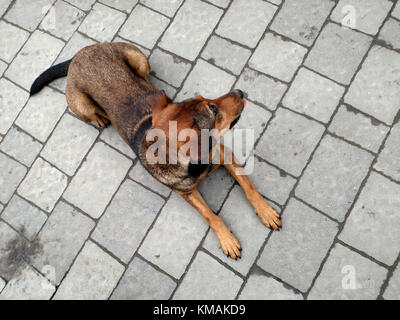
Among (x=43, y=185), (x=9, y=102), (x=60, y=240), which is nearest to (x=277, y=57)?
(x=43, y=185)

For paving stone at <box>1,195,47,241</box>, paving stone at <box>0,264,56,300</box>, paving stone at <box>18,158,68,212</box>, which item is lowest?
paving stone at <box>0,264,56,300</box>

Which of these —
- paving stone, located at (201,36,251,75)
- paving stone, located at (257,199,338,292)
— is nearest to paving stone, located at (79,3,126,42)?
paving stone, located at (201,36,251,75)

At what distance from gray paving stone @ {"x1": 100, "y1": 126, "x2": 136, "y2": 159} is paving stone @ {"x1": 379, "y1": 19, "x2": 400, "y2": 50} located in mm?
3301

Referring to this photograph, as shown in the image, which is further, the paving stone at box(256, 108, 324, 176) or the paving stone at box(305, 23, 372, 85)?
the paving stone at box(305, 23, 372, 85)

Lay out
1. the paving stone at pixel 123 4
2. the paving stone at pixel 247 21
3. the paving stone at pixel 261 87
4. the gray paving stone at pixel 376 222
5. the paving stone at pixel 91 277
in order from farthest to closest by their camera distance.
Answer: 1. the paving stone at pixel 123 4
2. the paving stone at pixel 247 21
3. the paving stone at pixel 261 87
4. the paving stone at pixel 91 277
5. the gray paving stone at pixel 376 222

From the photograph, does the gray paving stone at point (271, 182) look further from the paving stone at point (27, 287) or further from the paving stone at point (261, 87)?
the paving stone at point (27, 287)

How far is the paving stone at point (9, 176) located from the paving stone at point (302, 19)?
12.1ft

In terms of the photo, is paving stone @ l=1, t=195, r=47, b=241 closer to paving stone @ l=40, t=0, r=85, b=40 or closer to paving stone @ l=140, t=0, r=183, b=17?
paving stone @ l=40, t=0, r=85, b=40

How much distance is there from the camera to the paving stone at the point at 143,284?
348 cm

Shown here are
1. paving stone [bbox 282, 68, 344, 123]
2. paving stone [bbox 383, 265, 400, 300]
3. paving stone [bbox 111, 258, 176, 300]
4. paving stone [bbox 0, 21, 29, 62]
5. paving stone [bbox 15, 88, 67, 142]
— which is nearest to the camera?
paving stone [bbox 383, 265, 400, 300]

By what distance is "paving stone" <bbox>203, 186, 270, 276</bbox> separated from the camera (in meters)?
3.42

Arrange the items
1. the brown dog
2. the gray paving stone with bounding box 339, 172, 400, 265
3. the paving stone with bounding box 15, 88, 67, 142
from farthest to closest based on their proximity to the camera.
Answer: the paving stone with bounding box 15, 88, 67, 142 → the gray paving stone with bounding box 339, 172, 400, 265 → the brown dog

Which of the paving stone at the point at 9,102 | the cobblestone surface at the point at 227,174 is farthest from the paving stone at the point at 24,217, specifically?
the paving stone at the point at 9,102
